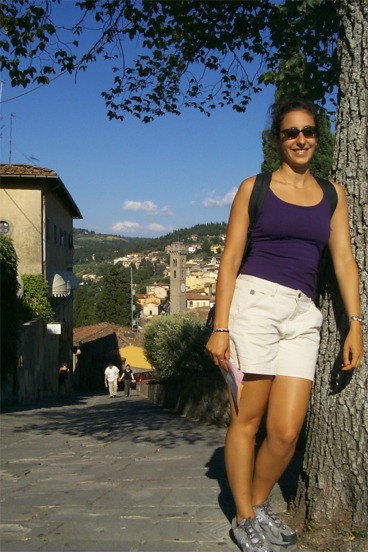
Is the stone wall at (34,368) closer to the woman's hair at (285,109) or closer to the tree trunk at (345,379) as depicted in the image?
the tree trunk at (345,379)

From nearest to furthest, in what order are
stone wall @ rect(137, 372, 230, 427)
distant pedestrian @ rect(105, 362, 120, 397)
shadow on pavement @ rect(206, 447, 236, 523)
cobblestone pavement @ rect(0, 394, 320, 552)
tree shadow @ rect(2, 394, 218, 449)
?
1. cobblestone pavement @ rect(0, 394, 320, 552)
2. shadow on pavement @ rect(206, 447, 236, 523)
3. tree shadow @ rect(2, 394, 218, 449)
4. stone wall @ rect(137, 372, 230, 427)
5. distant pedestrian @ rect(105, 362, 120, 397)

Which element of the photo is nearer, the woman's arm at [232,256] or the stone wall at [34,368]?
the woman's arm at [232,256]

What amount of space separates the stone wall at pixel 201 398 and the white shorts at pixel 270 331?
16.8ft

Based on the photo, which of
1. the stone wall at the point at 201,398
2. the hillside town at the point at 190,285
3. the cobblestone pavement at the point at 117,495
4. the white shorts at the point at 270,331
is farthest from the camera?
the hillside town at the point at 190,285

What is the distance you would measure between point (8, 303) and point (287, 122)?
12.9 metres

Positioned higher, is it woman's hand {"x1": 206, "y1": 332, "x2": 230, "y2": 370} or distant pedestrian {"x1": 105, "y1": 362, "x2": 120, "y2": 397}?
woman's hand {"x1": 206, "y1": 332, "x2": 230, "y2": 370}

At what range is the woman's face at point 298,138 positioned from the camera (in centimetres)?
325

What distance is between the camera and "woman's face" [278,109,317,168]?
10.7 ft

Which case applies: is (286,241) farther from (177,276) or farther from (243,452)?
(177,276)

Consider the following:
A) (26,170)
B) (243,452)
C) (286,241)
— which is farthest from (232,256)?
(26,170)

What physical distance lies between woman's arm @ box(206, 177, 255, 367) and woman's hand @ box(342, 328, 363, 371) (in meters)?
0.53

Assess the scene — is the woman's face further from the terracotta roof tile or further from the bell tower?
the bell tower

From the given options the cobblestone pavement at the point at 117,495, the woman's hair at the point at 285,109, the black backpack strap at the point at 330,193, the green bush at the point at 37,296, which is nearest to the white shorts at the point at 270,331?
the black backpack strap at the point at 330,193

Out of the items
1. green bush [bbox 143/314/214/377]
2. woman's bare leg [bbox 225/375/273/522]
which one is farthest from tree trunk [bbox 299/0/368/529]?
green bush [bbox 143/314/214/377]
